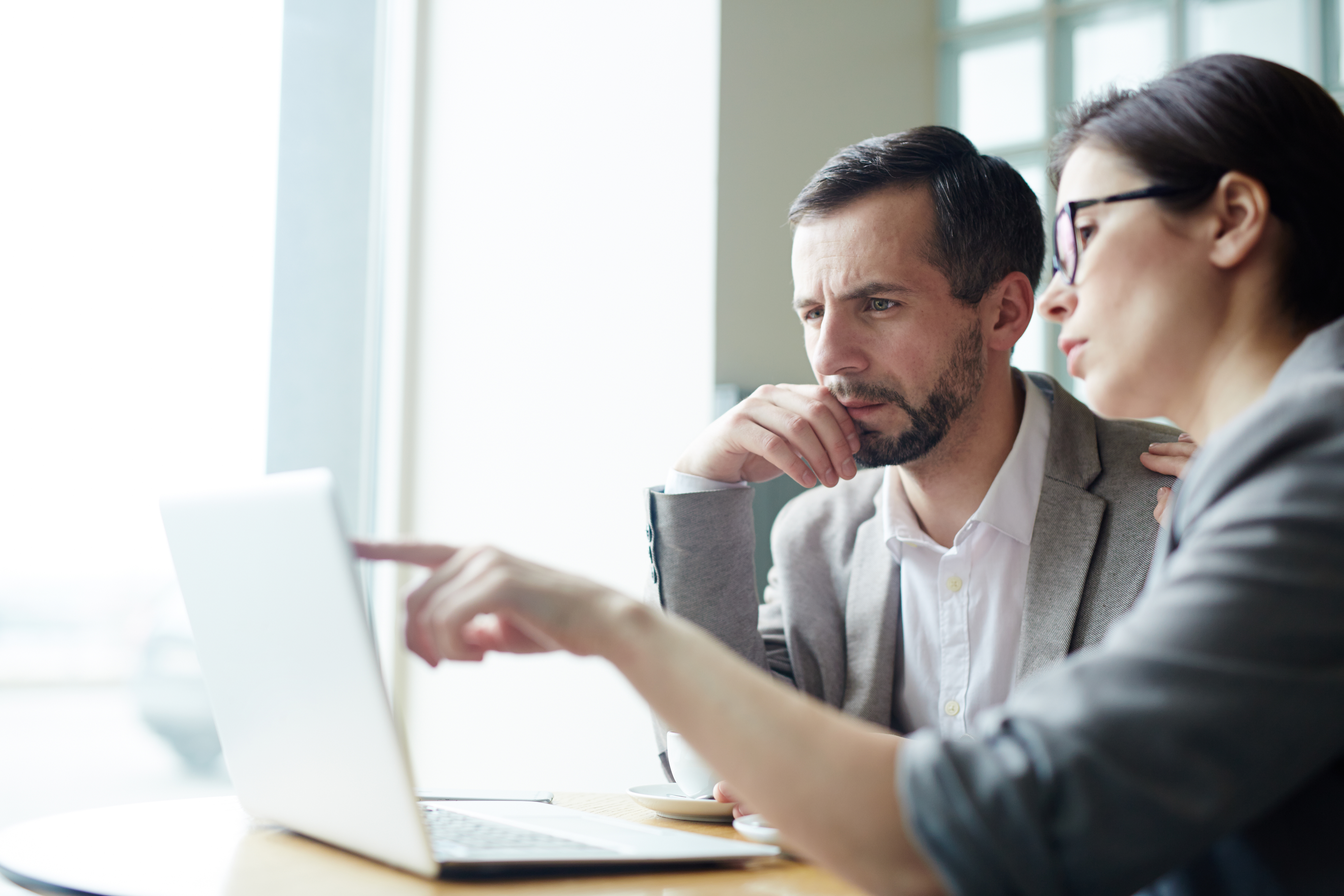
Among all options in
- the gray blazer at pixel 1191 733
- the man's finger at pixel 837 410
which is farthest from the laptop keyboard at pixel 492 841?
the man's finger at pixel 837 410

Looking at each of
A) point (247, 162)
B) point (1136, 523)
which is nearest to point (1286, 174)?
point (1136, 523)

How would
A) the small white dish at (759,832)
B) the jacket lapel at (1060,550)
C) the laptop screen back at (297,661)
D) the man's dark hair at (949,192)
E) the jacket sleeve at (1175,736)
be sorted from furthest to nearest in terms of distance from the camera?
1. the man's dark hair at (949,192)
2. the jacket lapel at (1060,550)
3. the small white dish at (759,832)
4. the laptop screen back at (297,661)
5. the jacket sleeve at (1175,736)

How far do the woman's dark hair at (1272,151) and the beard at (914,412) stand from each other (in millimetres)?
741

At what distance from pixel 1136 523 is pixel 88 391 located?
7.28 feet

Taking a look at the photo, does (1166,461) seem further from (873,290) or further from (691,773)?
(691,773)

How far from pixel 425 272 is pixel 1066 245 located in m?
2.55

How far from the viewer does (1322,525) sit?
2.07 feet

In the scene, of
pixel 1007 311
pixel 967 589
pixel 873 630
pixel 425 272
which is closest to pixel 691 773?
pixel 873 630

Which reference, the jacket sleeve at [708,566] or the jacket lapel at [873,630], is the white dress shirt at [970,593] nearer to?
the jacket lapel at [873,630]

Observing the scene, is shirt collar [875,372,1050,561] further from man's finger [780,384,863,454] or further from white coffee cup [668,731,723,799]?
white coffee cup [668,731,723,799]

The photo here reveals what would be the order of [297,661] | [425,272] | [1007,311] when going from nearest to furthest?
1. [297,661]
2. [1007,311]
3. [425,272]

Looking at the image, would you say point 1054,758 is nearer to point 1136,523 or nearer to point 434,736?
point 1136,523

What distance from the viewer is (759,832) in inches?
40.0

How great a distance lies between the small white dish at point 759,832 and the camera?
98 cm
